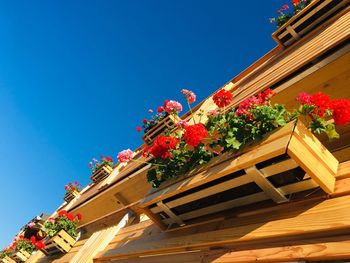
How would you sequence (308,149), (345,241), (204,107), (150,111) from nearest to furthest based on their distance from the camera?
(345,241) → (308,149) → (204,107) → (150,111)

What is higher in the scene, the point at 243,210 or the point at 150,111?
the point at 150,111

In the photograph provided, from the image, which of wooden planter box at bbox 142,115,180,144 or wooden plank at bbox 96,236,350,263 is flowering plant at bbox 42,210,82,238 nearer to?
wooden planter box at bbox 142,115,180,144

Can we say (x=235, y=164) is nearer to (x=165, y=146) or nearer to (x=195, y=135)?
(x=195, y=135)

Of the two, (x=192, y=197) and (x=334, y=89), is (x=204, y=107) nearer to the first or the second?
(x=334, y=89)

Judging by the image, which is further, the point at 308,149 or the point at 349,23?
the point at 349,23

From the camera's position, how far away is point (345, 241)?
69.7 inches

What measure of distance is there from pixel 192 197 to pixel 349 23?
8.01 feet

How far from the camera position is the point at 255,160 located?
220 cm

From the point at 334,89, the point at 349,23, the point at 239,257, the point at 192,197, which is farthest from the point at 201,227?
the point at 349,23

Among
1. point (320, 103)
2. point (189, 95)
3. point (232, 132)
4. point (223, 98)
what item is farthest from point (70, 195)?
point (320, 103)

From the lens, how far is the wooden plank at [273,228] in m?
1.91

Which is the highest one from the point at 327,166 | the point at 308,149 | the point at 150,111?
the point at 150,111

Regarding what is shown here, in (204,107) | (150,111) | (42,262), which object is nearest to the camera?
(204,107)

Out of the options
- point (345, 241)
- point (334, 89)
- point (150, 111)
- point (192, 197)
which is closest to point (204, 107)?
point (150, 111)
